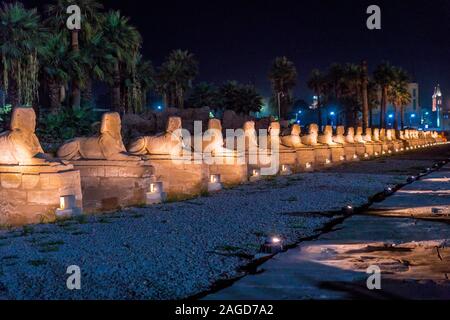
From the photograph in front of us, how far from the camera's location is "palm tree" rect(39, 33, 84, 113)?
32.4m

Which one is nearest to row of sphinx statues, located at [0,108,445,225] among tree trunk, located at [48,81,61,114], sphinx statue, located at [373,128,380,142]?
tree trunk, located at [48,81,61,114]

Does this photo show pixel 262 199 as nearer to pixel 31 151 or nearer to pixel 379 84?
pixel 31 151

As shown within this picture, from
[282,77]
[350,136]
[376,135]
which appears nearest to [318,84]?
[282,77]

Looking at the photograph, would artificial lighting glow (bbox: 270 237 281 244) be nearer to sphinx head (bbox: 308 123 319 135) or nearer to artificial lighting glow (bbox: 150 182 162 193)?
artificial lighting glow (bbox: 150 182 162 193)

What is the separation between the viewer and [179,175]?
54.0 feet

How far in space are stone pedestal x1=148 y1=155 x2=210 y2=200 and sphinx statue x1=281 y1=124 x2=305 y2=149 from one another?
10198mm

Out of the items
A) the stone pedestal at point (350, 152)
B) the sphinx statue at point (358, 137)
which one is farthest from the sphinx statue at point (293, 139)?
the sphinx statue at point (358, 137)

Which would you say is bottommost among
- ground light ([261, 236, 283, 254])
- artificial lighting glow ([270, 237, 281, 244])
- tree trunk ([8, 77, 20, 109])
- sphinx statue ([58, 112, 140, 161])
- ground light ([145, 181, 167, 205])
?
ground light ([261, 236, 283, 254])

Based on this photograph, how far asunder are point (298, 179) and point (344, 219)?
989 centimetres

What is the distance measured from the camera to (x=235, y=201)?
14.8 meters

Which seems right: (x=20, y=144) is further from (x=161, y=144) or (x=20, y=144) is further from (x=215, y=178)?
(x=215, y=178)
